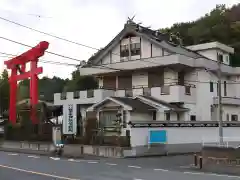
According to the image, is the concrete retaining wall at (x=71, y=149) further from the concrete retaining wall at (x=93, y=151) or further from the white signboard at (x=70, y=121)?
the white signboard at (x=70, y=121)

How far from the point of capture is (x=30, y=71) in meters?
32.6

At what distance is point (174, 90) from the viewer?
30922 millimetres

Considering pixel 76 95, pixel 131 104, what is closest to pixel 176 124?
pixel 131 104

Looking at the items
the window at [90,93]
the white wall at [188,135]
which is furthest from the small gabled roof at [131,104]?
the white wall at [188,135]

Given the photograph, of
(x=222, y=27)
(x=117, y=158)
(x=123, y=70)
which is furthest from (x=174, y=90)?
(x=222, y=27)

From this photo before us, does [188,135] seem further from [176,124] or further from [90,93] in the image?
[90,93]

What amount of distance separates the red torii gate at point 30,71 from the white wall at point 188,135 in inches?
431

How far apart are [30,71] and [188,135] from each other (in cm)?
1433

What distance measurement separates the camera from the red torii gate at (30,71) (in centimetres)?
3098

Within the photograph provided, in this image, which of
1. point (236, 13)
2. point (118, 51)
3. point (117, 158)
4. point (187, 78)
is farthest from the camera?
point (236, 13)

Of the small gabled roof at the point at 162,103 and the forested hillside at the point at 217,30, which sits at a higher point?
the forested hillside at the point at 217,30

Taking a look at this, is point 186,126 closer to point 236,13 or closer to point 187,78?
point 187,78

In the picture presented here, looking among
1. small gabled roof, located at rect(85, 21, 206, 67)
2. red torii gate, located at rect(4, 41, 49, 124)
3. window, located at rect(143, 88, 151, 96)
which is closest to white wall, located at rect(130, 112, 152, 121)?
window, located at rect(143, 88, 151, 96)

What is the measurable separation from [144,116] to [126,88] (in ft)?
17.4
